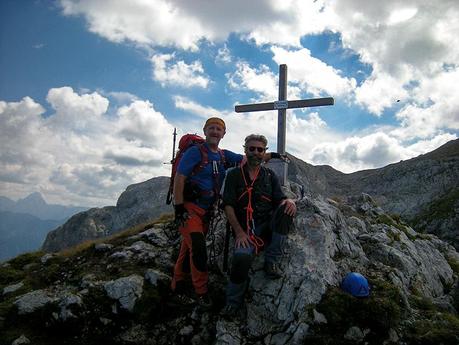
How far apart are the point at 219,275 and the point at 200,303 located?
4.03 feet

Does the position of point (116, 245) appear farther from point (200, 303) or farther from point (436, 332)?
point (436, 332)

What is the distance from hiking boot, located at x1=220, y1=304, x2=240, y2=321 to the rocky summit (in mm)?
79

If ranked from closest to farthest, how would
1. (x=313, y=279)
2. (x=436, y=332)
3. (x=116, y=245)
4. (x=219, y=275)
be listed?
(x=436, y=332) → (x=313, y=279) → (x=219, y=275) → (x=116, y=245)

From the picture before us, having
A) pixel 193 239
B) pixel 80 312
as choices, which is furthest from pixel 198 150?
pixel 80 312

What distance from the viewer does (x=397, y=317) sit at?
7020mm

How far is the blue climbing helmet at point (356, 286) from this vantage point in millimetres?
7488

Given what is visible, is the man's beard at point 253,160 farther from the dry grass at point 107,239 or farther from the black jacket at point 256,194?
the dry grass at point 107,239

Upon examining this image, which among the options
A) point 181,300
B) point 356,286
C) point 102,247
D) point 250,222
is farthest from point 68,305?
point 356,286

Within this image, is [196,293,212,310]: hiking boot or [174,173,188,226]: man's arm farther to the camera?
[174,173,188,226]: man's arm

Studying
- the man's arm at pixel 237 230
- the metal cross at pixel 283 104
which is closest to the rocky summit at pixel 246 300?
the man's arm at pixel 237 230

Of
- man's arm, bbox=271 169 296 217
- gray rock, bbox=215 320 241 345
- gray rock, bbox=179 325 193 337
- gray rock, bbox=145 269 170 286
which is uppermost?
man's arm, bbox=271 169 296 217

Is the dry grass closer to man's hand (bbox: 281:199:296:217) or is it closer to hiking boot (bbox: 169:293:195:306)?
hiking boot (bbox: 169:293:195:306)

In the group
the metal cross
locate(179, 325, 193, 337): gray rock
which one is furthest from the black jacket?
the metal cross

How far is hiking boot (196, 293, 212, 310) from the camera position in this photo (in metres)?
8.18
